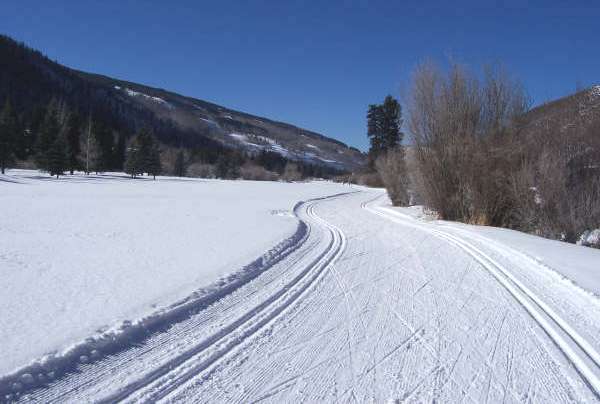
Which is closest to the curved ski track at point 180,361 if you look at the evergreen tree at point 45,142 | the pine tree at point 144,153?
the evergreen tree at point 45,142

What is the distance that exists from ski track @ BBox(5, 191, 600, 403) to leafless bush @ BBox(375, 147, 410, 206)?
19.5 m

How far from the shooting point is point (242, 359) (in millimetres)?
3551

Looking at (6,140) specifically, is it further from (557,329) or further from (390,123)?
(557,329)

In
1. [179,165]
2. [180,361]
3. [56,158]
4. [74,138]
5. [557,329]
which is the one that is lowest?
[180,361]

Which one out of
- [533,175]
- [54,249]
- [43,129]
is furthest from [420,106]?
[43,129]

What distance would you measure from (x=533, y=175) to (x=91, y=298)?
13383 mm

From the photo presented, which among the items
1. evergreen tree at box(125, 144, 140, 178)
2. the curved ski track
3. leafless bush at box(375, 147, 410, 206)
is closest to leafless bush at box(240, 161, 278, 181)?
evergreen tree at box(125, 144, 140, 178)

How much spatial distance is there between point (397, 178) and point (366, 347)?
23784 mm

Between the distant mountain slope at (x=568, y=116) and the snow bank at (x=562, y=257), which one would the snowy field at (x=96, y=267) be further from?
the distant mountain slope at (x=568, y=116)

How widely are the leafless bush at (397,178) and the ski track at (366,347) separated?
19.5 m

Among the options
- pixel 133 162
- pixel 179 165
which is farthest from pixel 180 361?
→ pixel 179 165

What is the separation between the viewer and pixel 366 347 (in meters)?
3.88

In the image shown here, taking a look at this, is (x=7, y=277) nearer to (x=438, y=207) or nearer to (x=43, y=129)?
(x=438, y=207)

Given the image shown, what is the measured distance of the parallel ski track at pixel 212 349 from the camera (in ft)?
9.77
